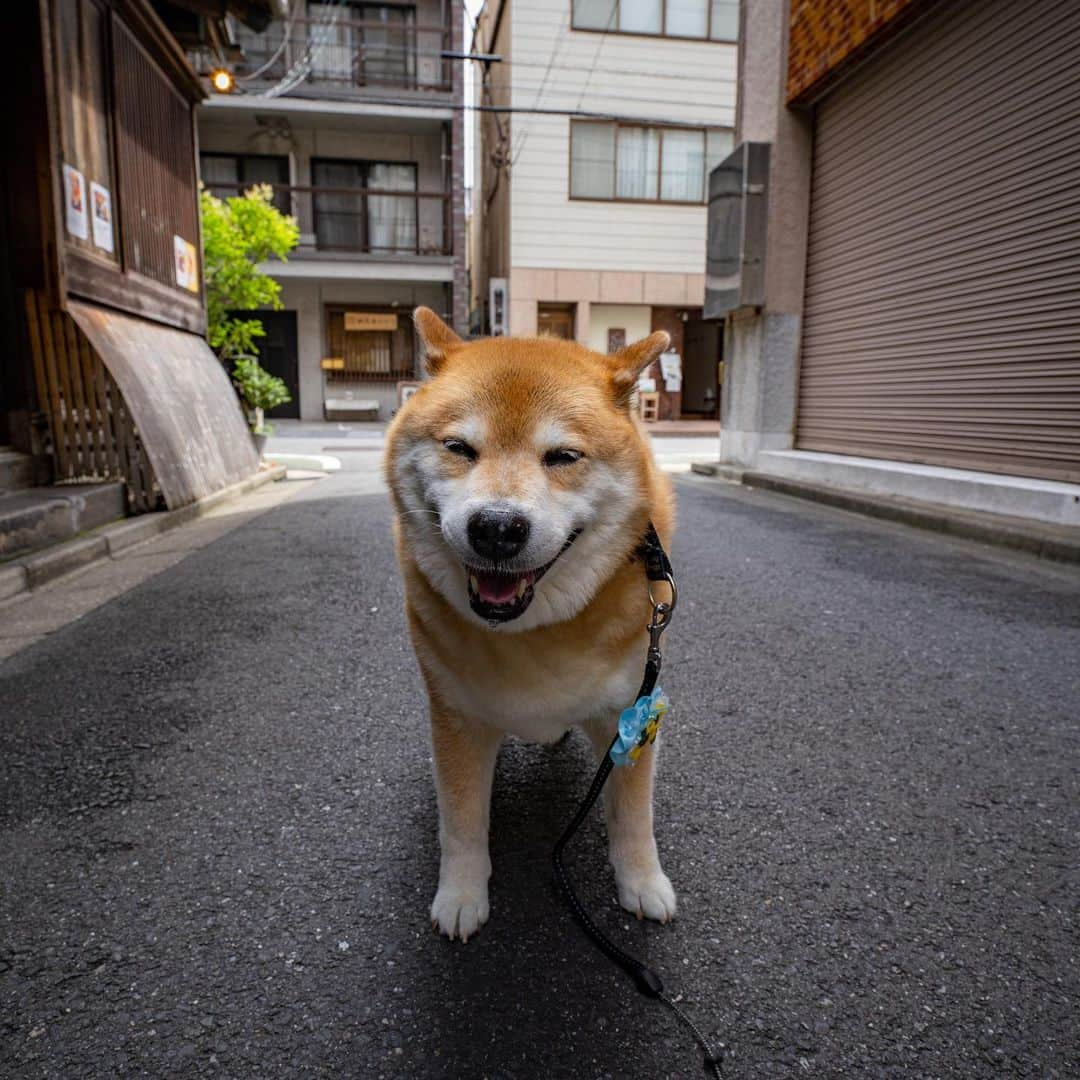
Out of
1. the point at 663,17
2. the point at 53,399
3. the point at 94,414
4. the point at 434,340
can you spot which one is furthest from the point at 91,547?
the point at 663,17

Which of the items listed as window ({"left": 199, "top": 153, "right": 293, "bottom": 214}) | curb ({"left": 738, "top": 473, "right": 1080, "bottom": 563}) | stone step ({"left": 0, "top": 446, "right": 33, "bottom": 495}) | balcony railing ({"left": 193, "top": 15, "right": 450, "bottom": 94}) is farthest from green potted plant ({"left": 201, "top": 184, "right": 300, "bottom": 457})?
balcony railing ({"left": 193, "top": 15, "right": 450, "bottom": 94})

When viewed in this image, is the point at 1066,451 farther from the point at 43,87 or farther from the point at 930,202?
the point at 43,87

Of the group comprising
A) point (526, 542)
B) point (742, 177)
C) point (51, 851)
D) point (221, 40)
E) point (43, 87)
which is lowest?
point (51, 851)

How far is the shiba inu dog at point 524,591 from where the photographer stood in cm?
146

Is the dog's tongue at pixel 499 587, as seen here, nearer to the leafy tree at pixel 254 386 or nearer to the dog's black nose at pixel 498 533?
the dog's black nose at pixel 498 533

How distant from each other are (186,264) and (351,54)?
1399cm

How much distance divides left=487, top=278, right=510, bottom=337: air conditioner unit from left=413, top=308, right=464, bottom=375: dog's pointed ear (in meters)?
16.1

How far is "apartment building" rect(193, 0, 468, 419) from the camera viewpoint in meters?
17.4

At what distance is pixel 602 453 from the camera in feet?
4.96

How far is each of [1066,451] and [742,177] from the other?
5269mm

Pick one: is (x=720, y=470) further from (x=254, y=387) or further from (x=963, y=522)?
(x=254, y=387)

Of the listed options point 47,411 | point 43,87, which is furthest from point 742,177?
point 47,411

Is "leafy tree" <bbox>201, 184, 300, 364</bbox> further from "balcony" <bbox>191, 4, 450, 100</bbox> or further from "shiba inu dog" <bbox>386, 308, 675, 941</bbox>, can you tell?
"balcony" <bbox>191, 4, 450, 100</bbox>

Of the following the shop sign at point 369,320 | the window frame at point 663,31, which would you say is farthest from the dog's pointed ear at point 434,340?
the window frame at point 663,31
